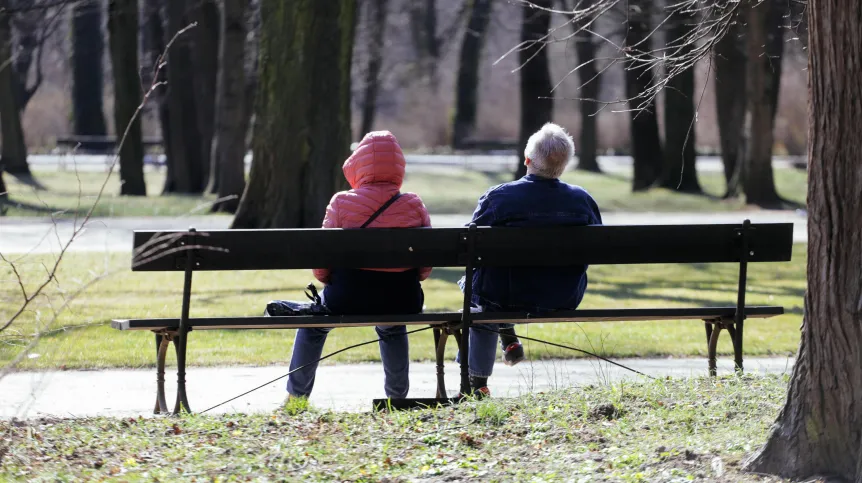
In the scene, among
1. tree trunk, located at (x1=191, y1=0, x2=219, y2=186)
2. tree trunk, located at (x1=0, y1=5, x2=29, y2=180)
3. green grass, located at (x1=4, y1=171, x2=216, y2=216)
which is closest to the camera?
green grass, located at (x1=4, y1=171, x2=216, y2=216)

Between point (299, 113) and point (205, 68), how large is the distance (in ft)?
46.9

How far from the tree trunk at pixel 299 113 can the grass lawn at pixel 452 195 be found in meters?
3.08

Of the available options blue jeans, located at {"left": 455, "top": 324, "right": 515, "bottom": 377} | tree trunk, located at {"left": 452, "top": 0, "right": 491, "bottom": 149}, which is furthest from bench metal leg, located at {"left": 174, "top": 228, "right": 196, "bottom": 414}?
tree trunk, located at {"left": 452, "top": 0, "right": 491, "bottom": 149}

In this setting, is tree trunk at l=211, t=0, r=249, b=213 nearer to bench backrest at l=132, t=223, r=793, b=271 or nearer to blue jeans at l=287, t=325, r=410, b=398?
blue jeans at l=287, t=325, r=410, b=398

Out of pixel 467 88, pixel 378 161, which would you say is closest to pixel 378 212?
Result: pixel 378 161

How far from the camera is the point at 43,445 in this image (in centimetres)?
470

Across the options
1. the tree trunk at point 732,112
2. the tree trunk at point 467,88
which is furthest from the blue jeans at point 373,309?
the tree trunk at point 467,88

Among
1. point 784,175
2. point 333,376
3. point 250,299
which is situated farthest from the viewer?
point 784,175

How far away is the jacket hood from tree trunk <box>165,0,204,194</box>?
893 inches

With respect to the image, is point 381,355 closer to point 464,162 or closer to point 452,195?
point 452,195

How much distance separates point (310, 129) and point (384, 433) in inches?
369

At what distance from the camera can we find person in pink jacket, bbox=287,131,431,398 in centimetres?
593

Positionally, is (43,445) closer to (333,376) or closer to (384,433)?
(384,433)

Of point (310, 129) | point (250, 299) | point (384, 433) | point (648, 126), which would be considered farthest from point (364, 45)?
point (384, 433)
